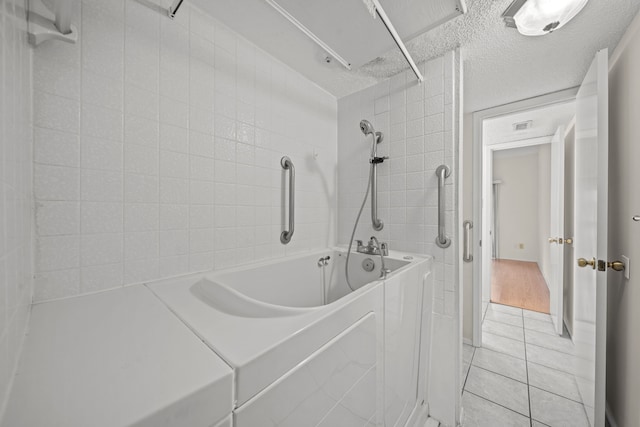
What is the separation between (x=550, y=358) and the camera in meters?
1.83

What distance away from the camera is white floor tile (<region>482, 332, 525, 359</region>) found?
75.3 inches

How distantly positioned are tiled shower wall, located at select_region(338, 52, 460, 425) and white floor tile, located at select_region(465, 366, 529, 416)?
36cm

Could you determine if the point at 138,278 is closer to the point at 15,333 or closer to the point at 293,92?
the point at 15,333

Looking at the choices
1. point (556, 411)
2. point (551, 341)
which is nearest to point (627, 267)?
point (556, 411)

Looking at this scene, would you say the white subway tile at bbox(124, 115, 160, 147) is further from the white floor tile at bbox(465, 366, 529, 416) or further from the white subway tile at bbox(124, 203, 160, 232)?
the white floor tile at bbox(465, 366, 529, 416)

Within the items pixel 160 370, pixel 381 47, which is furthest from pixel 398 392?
pixel 381 47

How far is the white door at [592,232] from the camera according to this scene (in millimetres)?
1076

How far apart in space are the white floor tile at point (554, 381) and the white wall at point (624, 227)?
0.64 feet

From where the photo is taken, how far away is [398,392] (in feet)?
3.56

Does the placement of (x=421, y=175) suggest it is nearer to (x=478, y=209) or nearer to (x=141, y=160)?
(x=478, y=209)

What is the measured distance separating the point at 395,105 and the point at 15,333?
1.95 metres

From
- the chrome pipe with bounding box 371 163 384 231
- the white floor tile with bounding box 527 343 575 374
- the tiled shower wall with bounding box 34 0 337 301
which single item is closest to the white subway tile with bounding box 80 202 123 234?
the tiled shower wall with bounding box 34 0 337 301

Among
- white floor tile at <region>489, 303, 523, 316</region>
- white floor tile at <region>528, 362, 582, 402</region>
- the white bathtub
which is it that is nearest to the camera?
the white bathtub

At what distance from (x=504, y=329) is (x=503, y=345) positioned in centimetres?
34
